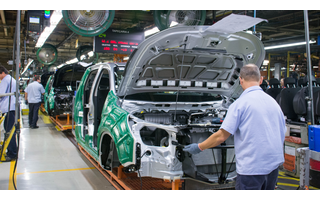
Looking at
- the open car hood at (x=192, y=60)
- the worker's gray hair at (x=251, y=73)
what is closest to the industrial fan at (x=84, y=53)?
the open car hood at (x=192, y=60)

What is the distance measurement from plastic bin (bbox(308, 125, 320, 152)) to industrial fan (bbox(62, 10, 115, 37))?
4.75m

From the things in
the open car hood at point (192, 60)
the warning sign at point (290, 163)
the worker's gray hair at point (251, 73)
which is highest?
the open car hood at point (192, 60)

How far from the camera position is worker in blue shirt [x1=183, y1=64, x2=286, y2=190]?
194 centimetres

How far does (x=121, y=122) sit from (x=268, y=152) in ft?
5.24

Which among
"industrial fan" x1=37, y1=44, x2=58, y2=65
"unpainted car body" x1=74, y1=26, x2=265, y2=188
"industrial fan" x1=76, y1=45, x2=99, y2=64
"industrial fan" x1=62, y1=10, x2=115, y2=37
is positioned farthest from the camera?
"industrial fan" x1=37, y1=44, x2=58, y2=65

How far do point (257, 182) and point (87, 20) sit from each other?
201 inches

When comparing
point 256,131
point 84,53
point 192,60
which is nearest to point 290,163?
point 192,60

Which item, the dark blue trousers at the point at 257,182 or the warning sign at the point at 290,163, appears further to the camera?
the warning sign at the point at 290,163

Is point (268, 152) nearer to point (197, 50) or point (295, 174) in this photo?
point (197, 50)

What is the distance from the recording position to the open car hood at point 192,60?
2.77 metres

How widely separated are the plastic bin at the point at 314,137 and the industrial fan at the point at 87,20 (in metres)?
4.75

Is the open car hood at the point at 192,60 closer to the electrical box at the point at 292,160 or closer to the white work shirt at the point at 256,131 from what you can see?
the white work shirt at the point at 256,131

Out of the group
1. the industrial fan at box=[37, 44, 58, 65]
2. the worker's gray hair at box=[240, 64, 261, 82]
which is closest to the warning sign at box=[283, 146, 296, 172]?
the worker's gray hair at box=[240, 64, 261, 82]

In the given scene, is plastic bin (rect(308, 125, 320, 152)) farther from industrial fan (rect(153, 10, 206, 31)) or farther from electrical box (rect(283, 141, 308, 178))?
industrial fan (rect(153, 10, 206, 31))
